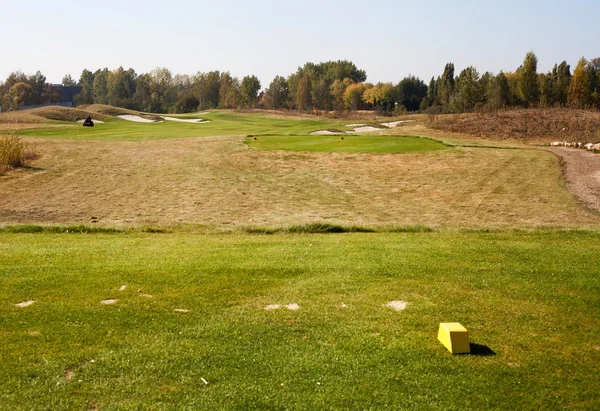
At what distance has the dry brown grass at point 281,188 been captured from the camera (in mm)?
18516

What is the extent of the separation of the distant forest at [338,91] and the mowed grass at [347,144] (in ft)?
64.5

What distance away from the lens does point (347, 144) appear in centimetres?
4025

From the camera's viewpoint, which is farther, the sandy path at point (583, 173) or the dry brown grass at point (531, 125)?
the dry brown grass at point (531, 125)

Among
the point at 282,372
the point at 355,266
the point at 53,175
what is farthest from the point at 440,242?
the point at 53,175

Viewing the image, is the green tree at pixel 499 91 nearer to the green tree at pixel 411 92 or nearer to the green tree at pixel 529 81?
the green tree at pixel 529 81

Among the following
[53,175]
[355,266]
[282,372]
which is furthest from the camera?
[53,175]

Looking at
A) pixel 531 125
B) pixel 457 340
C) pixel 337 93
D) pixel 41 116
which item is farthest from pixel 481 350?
pixel 337 93

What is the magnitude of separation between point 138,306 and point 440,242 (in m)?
6.90

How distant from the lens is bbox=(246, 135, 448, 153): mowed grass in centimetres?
3775

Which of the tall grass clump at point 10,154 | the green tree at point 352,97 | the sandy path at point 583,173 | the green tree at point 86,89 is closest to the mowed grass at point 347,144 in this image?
the sandy path at point 583,173

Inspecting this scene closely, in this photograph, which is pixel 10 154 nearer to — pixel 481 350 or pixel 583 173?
pixel 583 173

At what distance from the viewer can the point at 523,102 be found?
6806 centimetres

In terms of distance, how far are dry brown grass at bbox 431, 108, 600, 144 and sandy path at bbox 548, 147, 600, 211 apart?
598cm

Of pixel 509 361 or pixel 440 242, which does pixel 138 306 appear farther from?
pixel 440 242
